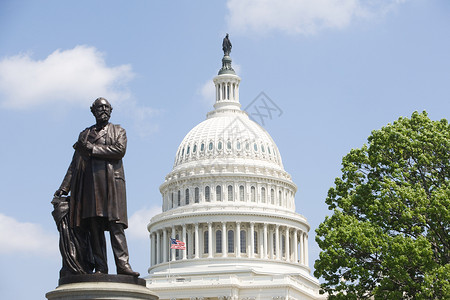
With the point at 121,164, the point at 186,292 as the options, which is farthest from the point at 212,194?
the point at 121,164

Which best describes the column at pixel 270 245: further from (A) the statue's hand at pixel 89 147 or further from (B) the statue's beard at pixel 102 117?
(A) the statue's hand at pixel 89 147

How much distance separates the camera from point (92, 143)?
54.2ft

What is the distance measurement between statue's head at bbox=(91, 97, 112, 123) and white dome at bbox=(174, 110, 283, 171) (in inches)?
4422

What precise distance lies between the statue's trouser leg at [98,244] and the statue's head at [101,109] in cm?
227

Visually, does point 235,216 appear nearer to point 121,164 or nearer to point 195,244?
point 195,244

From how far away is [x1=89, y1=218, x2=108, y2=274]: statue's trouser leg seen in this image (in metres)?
16.3

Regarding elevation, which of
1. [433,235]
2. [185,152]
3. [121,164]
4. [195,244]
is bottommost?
[121,164]

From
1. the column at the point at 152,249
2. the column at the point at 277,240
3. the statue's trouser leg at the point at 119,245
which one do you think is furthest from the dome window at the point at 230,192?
the statue's trouser leg at the point at 119,245

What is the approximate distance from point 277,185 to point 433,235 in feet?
294

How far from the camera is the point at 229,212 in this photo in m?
123

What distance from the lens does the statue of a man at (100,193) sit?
52.7 ft

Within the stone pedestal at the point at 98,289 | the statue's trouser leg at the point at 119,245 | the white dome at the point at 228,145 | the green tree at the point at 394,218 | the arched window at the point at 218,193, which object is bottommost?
the stone pedestal at the point at 98,289

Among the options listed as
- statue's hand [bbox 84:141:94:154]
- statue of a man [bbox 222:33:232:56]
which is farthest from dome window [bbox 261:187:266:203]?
statue's hand [bbox 84:141:94:154]

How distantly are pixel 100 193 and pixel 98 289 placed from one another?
2.03 metres
